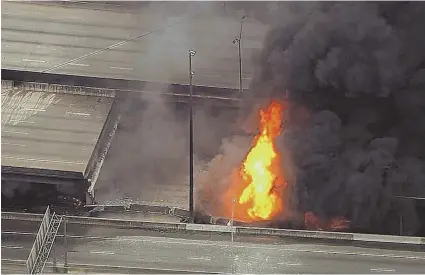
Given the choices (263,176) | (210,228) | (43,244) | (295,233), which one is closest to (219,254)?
(210,228)

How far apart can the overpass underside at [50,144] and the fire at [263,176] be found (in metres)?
8.10

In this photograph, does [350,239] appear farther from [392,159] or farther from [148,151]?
[148,151]

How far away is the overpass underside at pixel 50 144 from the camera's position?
41.8 metres

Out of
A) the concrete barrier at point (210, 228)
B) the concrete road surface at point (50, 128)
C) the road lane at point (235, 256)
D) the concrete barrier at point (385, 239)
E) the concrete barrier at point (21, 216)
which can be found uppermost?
the concrete road surface at point (50, 128)

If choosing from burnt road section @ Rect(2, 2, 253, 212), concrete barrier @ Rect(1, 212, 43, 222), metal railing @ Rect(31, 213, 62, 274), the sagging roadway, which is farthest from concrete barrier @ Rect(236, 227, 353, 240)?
concrete barrier @ Rect(1, 212, 43, 222)

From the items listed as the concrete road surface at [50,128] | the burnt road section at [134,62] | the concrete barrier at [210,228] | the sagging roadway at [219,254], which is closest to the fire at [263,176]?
the concrete barrier at [210,228]

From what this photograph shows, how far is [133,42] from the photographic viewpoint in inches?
1949

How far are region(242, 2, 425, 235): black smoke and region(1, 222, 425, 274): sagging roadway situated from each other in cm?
328

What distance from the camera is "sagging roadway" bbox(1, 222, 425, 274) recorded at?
3772 centimetres

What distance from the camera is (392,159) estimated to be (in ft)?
139

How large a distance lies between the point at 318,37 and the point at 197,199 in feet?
35.0

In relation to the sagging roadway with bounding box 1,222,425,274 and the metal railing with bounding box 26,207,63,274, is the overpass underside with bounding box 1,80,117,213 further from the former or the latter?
the sagging roadway with bounding box 1,222,425,274

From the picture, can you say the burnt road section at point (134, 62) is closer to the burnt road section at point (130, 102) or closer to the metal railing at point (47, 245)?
the burnt road section at point (130, 102)

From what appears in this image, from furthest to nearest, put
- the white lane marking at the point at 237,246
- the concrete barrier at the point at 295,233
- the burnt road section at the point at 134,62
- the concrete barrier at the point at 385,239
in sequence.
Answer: the burnt road section at the point at 134,62
the concrete barrier at the point at 295,233
the concrete barrier at the point at 385,239
the white lane marking at the point at 237,246
